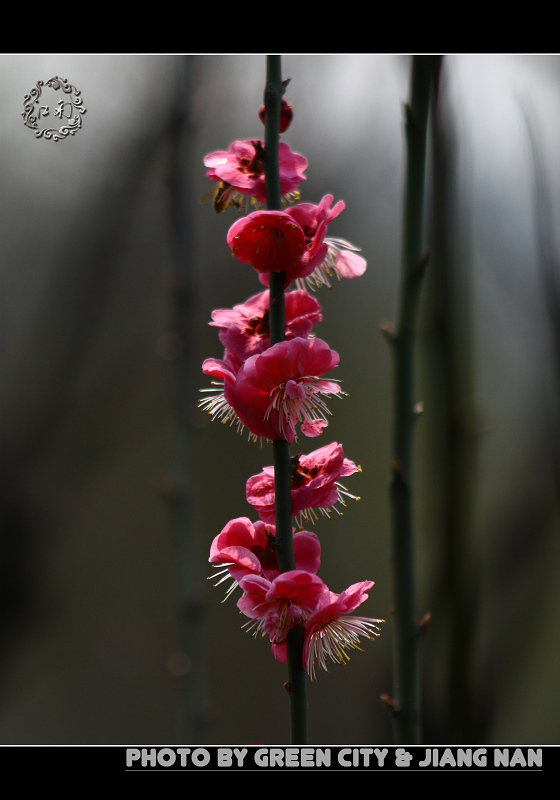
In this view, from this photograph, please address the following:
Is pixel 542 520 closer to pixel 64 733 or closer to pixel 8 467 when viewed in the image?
pixel 8 467

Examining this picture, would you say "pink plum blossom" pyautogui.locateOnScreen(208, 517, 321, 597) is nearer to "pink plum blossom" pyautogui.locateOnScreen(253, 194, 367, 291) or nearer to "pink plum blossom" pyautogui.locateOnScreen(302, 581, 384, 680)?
"pink plum blossom" pyautogui.locateOnScreen(302, 581, 384, 680)

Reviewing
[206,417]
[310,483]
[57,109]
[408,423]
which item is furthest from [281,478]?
[206,417]

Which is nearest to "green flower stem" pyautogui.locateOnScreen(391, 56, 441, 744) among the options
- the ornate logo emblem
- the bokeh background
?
the bokeh background

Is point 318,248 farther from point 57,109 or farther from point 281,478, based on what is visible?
point 57,109

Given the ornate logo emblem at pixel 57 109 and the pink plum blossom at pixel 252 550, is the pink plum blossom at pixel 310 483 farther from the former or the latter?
the ornate logo emblem at pixel 57 109

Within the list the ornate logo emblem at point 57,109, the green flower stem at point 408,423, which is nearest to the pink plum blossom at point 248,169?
the green flower stem at point 408,423

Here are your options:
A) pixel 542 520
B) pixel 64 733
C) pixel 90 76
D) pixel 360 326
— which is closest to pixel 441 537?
pixel 542 520
